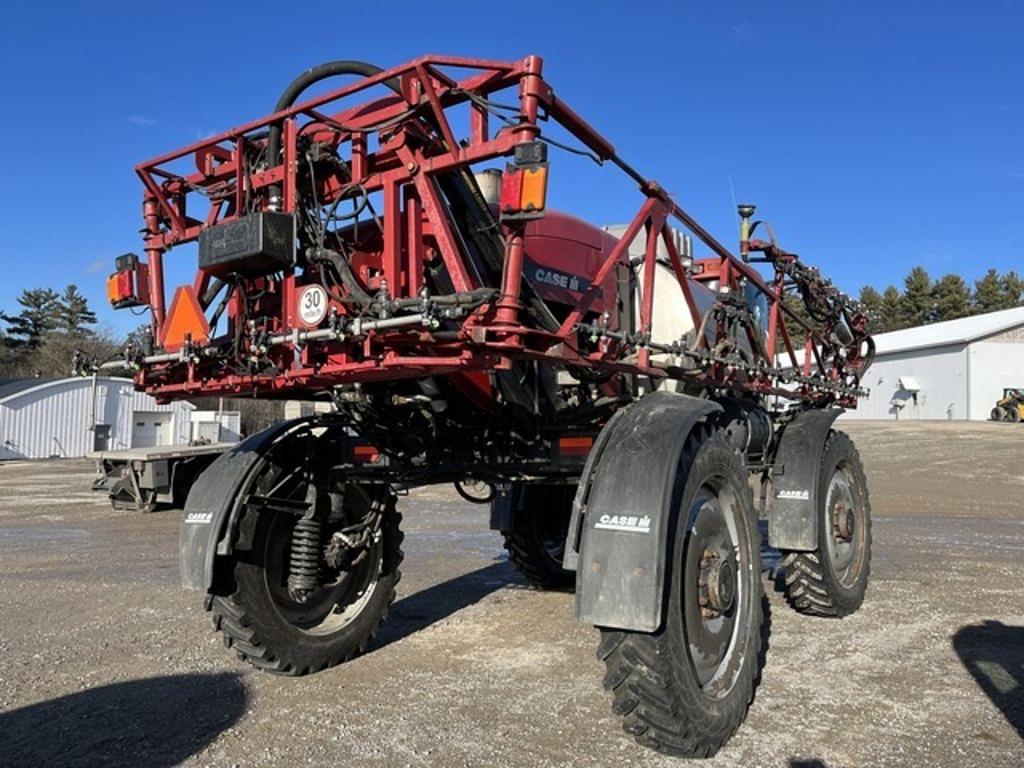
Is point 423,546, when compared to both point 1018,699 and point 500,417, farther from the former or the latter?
point 1018,699

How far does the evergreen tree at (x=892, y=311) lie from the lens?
7750 cm

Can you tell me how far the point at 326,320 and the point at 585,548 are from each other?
139 centimetres

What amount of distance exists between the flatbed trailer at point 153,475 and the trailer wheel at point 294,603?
961cm

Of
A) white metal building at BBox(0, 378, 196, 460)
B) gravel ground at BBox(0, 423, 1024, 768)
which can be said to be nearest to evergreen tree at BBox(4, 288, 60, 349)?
white metal building at BBox(0, 378, 196, 460)

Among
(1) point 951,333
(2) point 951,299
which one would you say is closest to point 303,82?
(1) point 951,333

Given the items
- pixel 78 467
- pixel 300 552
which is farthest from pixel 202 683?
pixel 78 467

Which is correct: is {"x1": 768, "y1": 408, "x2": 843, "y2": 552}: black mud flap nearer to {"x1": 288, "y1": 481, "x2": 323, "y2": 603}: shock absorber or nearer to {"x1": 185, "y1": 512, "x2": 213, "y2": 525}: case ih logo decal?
{"x1": 288, "y1": 481, "x2": 323, "y2": 603}: shock absorber

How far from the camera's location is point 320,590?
16.6 ft

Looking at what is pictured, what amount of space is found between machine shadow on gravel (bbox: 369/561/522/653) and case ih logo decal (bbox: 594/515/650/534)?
101 inches

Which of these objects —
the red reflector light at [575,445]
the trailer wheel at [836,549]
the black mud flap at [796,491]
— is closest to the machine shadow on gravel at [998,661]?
the trailer wheel at [836,549]

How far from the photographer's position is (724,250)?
5676 millimetres

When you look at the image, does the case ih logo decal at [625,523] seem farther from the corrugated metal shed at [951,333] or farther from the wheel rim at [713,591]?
the corrugated metal shed at [951,333]

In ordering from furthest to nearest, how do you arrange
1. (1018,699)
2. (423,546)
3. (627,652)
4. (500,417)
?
(423,546) < (500,417) < (1018,699) < (627,652)

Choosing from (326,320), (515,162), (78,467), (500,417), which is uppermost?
(515,162)
